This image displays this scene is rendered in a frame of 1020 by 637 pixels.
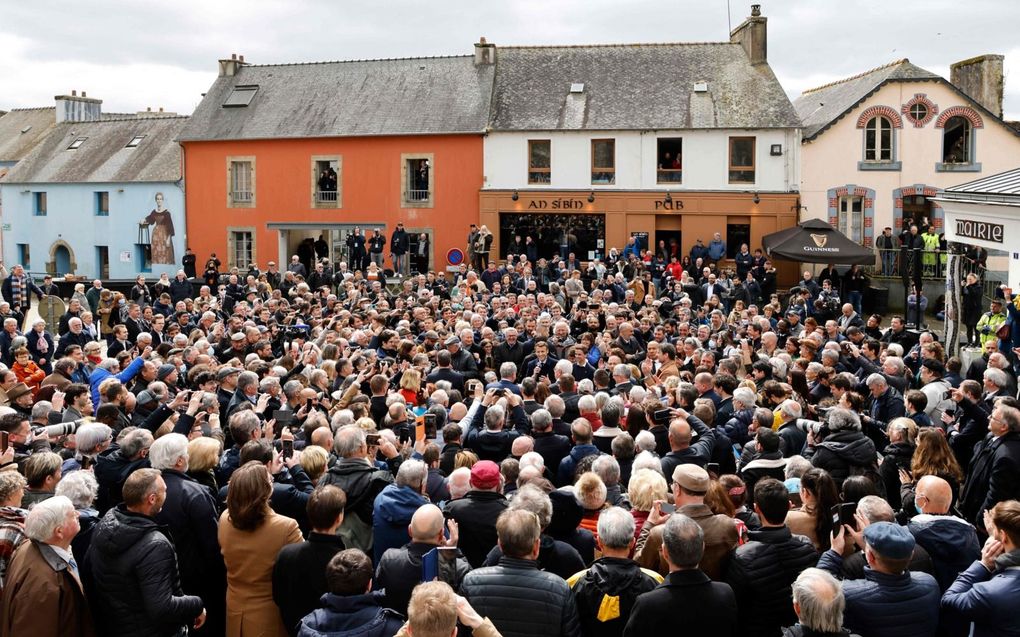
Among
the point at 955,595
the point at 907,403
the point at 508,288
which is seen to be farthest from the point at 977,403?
the point at 508,288

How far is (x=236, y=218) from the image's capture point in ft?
105

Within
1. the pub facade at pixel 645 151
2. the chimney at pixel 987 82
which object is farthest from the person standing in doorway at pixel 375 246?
the chimney at pixel 987 82

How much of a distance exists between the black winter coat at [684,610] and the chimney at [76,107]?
48.1 metres

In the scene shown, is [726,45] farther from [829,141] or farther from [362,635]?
[362,635]

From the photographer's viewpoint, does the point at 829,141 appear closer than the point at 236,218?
Yes

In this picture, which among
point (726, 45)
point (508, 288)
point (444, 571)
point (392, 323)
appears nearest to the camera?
point (444, 571)

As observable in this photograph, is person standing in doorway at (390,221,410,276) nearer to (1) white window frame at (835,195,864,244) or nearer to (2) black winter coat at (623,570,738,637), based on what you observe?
(1) white window frame at (835,195,864,244)

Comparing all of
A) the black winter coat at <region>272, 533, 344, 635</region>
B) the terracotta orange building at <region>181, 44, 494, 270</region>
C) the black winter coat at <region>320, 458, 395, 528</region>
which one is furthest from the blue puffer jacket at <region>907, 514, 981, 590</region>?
the terracotta orange building at <region>181, 44, 494, 270</region>

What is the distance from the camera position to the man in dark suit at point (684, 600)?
436 cm

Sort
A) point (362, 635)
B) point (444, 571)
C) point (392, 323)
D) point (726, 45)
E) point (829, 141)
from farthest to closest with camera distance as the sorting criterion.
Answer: point (726, 45)
point (829, 141)
point (392, 323)
point (444, 571)
point (362, 635)

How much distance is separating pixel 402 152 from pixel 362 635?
2651 centimetres

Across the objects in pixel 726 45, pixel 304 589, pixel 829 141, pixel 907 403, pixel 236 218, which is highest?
pixel 726 45

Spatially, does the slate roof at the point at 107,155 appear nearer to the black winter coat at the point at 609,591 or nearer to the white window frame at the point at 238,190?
the white window frame at the point at 238,190

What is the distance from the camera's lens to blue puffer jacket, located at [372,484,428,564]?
552cm
